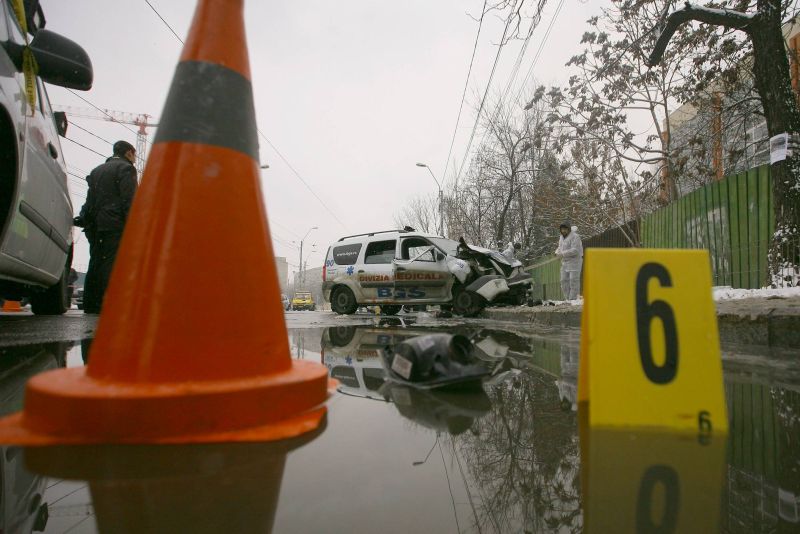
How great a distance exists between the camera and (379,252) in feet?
39.9

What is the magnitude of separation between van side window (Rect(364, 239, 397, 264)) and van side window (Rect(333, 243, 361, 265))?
31cm

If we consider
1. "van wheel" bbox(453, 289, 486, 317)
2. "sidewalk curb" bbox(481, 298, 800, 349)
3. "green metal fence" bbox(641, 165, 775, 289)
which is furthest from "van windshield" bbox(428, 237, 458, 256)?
"sidewalk curb" bbox(481, 298, 800, 349)

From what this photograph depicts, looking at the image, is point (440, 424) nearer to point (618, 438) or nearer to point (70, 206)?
point (618, 438)

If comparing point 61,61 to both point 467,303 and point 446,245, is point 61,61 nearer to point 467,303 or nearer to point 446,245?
point 467,303

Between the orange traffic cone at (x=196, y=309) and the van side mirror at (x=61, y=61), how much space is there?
80.1 inches

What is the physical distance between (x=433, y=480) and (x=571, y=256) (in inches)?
407

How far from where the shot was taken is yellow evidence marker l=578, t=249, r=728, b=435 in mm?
1305

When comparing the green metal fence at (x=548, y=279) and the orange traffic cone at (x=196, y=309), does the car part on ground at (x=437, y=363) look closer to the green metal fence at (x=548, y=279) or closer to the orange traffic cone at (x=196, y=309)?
the orange traffic cone at (x=196, y=309)

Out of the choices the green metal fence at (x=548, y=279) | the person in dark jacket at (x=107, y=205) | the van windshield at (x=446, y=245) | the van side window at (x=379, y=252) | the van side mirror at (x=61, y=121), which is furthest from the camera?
the green metal fence at (x=548, y=279)

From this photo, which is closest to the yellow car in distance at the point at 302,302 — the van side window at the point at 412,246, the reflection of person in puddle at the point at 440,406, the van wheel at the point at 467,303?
the van side window at the point at 412,246

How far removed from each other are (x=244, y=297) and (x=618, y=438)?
1105 mm

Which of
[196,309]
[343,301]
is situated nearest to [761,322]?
[196,309]

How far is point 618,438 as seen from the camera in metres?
1.24

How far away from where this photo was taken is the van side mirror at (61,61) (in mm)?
2852
